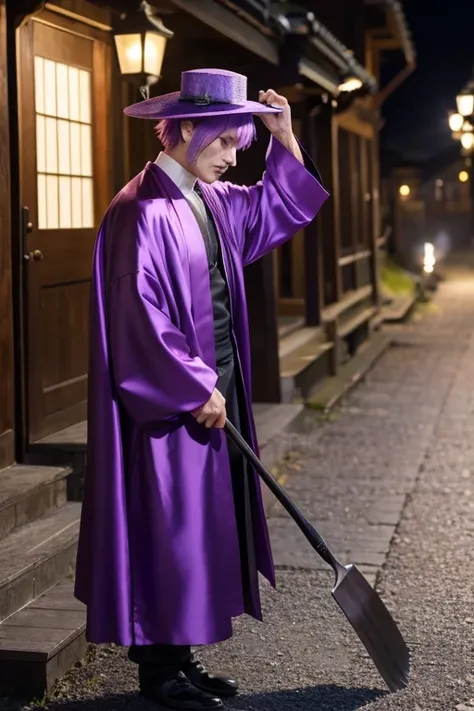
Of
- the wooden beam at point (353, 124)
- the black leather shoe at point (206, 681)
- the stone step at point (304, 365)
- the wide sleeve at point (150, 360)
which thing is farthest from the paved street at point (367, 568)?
the wooden beam at point (353, 124)

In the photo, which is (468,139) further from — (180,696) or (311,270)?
(180,696)

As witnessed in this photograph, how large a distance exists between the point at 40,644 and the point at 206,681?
0.67 metres

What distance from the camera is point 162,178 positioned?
13.3ft

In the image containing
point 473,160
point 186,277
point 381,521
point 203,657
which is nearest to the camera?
point 186,277

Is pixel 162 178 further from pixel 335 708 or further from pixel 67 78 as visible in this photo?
pixel 67 78

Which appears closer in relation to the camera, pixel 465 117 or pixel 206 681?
pixel 206 681

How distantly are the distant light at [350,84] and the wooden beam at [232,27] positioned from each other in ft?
11.8

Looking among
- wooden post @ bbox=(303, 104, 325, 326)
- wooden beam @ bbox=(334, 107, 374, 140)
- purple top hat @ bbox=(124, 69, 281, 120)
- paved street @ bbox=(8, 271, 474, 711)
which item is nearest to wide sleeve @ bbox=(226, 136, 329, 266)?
purple top hat @ bbox=(124, 69, 281, 120)

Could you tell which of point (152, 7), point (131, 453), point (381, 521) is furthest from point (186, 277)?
point (152, 7)

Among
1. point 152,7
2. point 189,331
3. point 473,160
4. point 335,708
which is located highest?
point 473,160

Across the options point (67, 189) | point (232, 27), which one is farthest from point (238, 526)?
point (232, 27)

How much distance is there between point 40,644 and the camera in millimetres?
4418

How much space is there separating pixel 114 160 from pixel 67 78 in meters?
0.78

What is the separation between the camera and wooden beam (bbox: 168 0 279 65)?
22.9 feet
